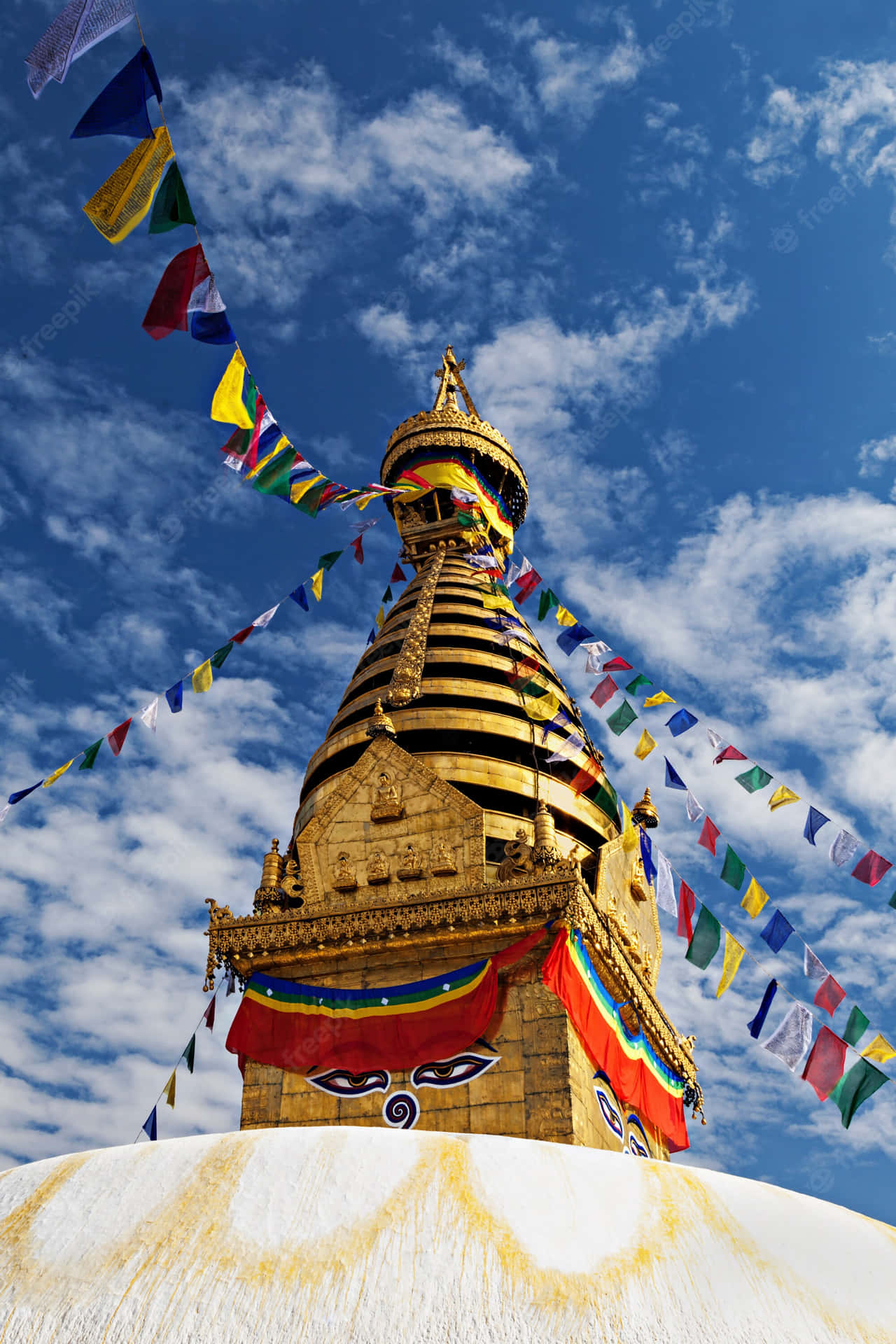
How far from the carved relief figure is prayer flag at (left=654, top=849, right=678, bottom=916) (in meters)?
2.85

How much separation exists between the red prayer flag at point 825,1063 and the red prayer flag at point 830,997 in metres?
0.34

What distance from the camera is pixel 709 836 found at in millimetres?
11539

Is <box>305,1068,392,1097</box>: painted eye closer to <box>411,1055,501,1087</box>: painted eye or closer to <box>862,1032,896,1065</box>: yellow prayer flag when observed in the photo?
<box>411,1055,501,1087</box>: painted eye

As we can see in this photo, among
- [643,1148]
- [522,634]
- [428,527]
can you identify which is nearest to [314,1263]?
[643,1148]

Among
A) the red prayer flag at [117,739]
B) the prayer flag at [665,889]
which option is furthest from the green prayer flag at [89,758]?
the prayer flag at [665,889]

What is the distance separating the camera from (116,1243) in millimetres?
3312

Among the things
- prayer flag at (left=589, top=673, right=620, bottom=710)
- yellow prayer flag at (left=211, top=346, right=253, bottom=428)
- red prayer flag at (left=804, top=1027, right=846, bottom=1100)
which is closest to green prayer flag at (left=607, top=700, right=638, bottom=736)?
prayer flag at (left=589, top=673, right=620, bottom=710)

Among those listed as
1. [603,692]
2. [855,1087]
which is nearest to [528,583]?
[603,692]

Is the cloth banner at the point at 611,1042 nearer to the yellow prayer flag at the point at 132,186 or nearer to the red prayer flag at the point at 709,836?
the red prayer flag at the point at 709,836

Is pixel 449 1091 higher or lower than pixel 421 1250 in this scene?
higher

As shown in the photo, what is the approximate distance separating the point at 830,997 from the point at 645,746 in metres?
3.55

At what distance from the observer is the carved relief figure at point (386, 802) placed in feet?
37.4

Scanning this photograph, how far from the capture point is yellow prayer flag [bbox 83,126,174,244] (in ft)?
21.8

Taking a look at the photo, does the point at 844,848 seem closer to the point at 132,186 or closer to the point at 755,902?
the point at 755,902
